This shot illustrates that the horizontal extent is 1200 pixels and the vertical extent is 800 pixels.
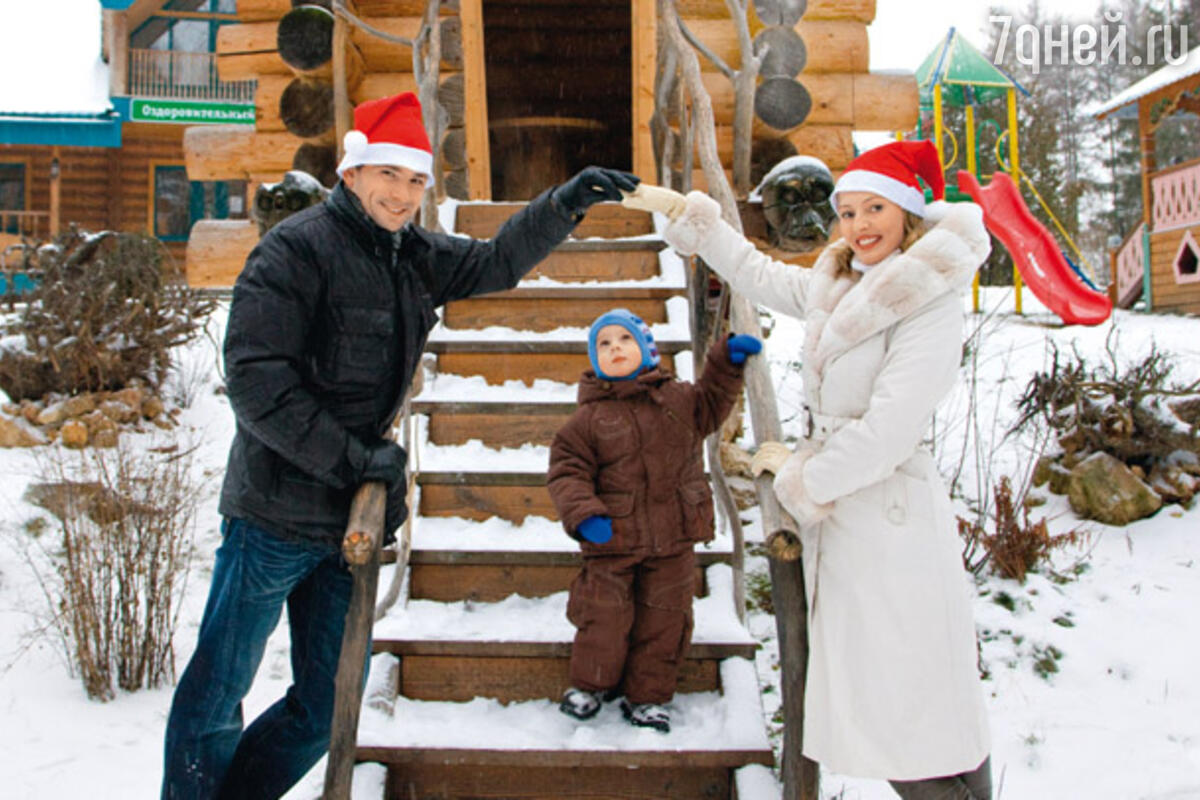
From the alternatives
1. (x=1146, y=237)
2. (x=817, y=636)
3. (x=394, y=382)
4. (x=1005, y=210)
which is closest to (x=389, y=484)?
(x=394, y=382)

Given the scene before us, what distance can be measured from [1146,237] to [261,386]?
14156 mm

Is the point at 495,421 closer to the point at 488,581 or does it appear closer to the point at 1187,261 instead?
the point at 488,581

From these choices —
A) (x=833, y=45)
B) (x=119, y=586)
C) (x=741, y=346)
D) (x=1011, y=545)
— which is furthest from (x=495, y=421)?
(x=833, y=45)

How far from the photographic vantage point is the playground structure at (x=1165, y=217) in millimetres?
12109

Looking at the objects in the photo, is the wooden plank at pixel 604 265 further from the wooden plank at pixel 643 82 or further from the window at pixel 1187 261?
the window at pixel 1187 261

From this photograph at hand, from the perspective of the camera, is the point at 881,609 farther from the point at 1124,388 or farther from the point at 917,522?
the point at 1124,388

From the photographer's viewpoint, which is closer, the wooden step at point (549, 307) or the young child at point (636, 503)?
the young child at point (636, 503)

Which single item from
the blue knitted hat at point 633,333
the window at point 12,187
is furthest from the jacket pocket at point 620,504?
the window at point 12,187

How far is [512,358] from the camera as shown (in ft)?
12.3

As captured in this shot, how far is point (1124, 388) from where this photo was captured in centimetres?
518

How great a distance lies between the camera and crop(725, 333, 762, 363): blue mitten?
2512mm

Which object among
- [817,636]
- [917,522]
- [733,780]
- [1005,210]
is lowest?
[733,780]

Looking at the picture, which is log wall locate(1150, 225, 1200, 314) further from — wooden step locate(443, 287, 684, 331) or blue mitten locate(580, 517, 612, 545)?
blue mitten locate(580, 517, 612, 545)

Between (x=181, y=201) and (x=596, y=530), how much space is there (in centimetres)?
1757
